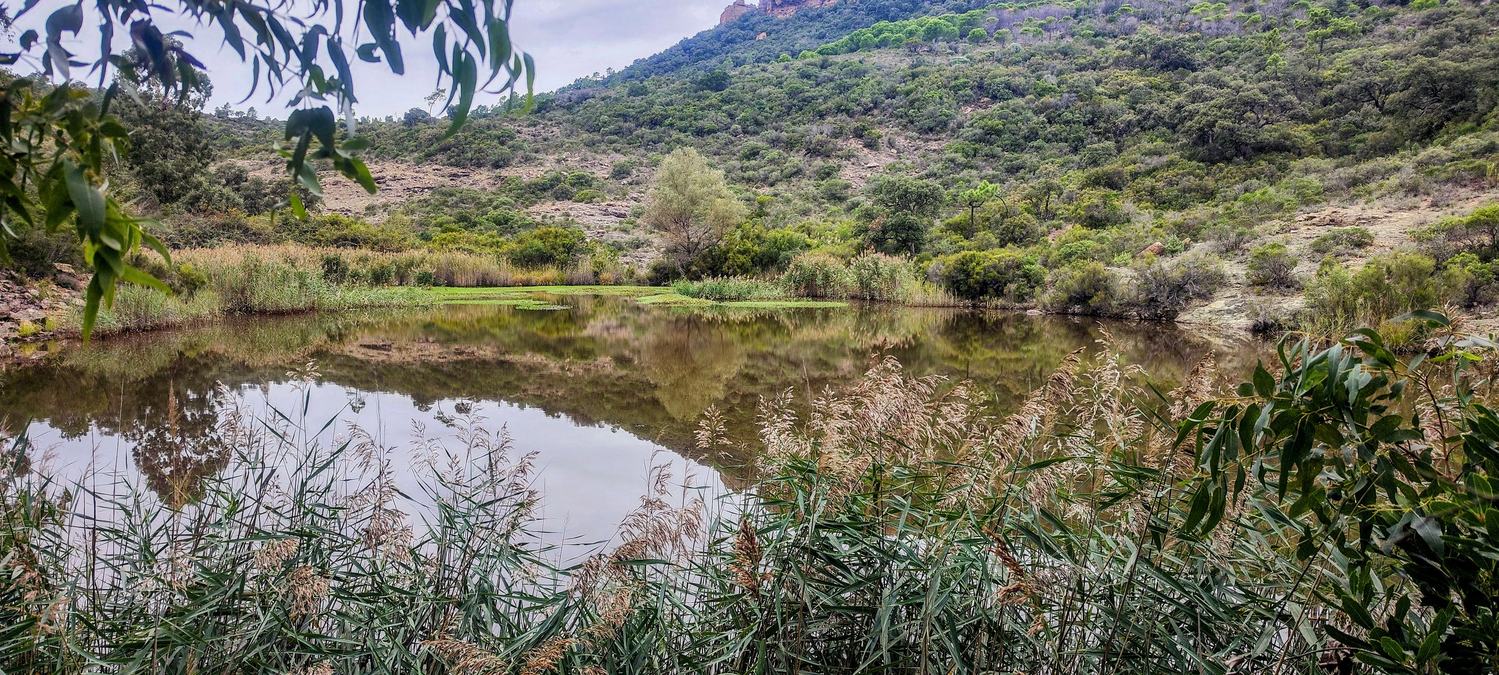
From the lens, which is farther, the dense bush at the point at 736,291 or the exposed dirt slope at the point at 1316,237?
the dense bush at the point at 736,291

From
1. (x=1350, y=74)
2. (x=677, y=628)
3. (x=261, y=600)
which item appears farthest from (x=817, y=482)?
(x=1350, y=74)

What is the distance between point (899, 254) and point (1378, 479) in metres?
25.5

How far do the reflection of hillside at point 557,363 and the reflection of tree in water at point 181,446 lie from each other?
3cm

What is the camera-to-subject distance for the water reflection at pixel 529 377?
497 cm

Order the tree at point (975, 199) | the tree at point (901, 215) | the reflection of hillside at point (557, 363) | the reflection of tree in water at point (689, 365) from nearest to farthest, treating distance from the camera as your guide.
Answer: the reflection of hillside at point (557, 363) < the reflection of tree in water at point (689, 365) < the tree at point (901, 215) < the tree at point (975, 199)

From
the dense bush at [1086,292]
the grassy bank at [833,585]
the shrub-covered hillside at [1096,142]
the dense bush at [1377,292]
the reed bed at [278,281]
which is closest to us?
the grassy bank at [833,585]

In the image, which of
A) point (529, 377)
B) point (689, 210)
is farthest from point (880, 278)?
point (529, 377)

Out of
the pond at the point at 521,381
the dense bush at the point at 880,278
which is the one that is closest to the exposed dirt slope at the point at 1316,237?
the pond at the point at 521,381

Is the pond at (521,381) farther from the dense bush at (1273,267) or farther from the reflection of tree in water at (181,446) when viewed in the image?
the dense bush at (1273,267)

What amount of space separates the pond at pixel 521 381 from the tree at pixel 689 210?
1436 centimetres

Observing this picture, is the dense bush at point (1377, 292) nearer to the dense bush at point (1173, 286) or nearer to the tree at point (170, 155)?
the dense bush at point (1173, 286)

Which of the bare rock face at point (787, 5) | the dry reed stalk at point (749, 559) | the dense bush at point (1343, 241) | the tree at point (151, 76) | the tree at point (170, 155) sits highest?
the bare rock face at point (787, 5)

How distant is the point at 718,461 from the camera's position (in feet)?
17.1

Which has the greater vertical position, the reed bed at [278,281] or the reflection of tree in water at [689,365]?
the reed bed at [278,281]
